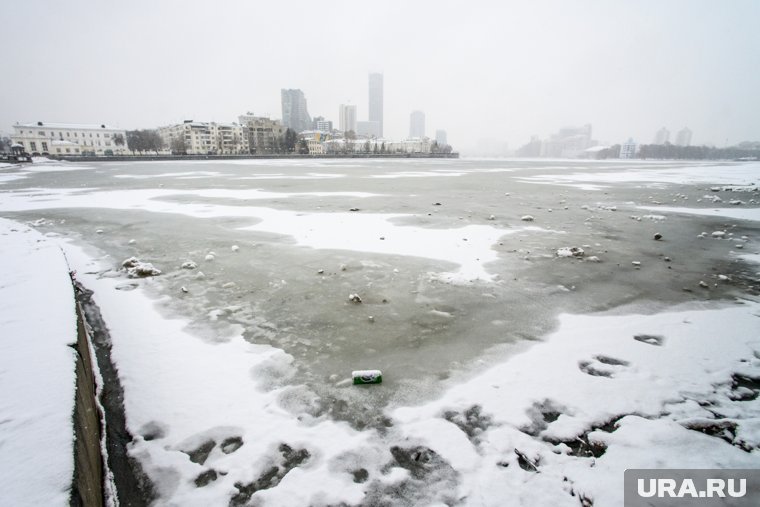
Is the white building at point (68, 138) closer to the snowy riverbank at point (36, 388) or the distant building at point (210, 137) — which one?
the distant building at point (210, 137)

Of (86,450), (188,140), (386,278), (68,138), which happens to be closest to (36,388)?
(86,450)

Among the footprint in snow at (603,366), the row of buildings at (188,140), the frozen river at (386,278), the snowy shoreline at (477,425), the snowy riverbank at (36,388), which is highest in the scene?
the row of buildings at (188,140)

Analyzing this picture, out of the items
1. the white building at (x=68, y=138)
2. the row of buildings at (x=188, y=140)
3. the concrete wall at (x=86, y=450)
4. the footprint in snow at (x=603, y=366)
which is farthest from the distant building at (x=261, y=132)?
the footprint in snow at (x=603, y=366)

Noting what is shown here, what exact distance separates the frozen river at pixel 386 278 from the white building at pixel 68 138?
437 feet

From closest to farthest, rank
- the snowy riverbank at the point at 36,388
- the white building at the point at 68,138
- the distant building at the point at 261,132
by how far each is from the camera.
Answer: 1. the snowy riverbank at the point at 36,388
2. the white building at the point at 68,138
3. the distant building at the point at 261,132

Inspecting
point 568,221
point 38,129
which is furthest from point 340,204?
point 38,129

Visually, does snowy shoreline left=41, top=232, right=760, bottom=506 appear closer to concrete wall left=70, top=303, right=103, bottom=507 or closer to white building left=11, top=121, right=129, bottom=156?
concrete wall left=70, top=303, right=103, bottom=507

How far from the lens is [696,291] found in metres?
5.94

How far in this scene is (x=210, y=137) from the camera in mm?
143125

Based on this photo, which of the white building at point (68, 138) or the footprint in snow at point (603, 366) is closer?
the footprint in snow at point (603, 366)

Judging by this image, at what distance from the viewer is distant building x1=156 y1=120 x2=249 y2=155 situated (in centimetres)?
13838

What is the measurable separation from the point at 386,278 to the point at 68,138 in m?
176

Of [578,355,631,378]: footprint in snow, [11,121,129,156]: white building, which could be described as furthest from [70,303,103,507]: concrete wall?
[11,121,129,156]: white building

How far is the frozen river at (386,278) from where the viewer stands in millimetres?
3885
